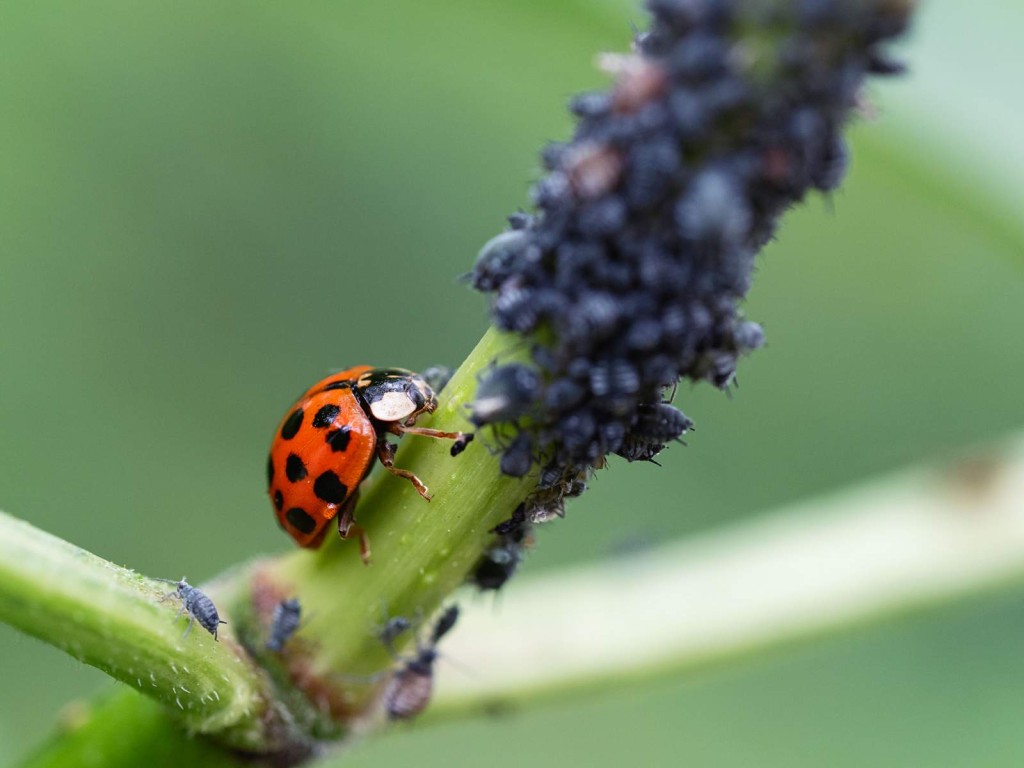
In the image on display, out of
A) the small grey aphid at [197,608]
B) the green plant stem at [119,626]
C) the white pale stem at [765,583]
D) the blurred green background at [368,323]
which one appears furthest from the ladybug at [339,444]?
the blurred green background at [368,323]

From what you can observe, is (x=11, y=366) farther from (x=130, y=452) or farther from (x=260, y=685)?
(x=260, y=685)

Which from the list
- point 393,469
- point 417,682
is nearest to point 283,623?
point 393,469

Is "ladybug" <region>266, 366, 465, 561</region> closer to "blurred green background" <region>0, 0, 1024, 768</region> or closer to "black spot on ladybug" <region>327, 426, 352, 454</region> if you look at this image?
"black spot on ladybug" <region>327, 426, 352, 454</region>

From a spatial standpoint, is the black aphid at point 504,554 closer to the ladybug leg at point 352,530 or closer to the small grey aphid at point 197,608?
the ladybug leg at point 352,530

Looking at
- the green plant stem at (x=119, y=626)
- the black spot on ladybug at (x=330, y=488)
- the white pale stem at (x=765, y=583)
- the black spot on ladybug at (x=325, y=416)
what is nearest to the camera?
the green plant stem at (x=119, y=626)

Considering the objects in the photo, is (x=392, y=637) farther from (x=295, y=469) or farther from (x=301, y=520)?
(x=295, y=469)

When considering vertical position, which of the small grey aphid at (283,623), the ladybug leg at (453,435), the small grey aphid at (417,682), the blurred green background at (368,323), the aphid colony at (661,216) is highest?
the blurred green background at (368,323)

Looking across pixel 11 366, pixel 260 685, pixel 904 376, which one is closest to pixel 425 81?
pixel 11 366
